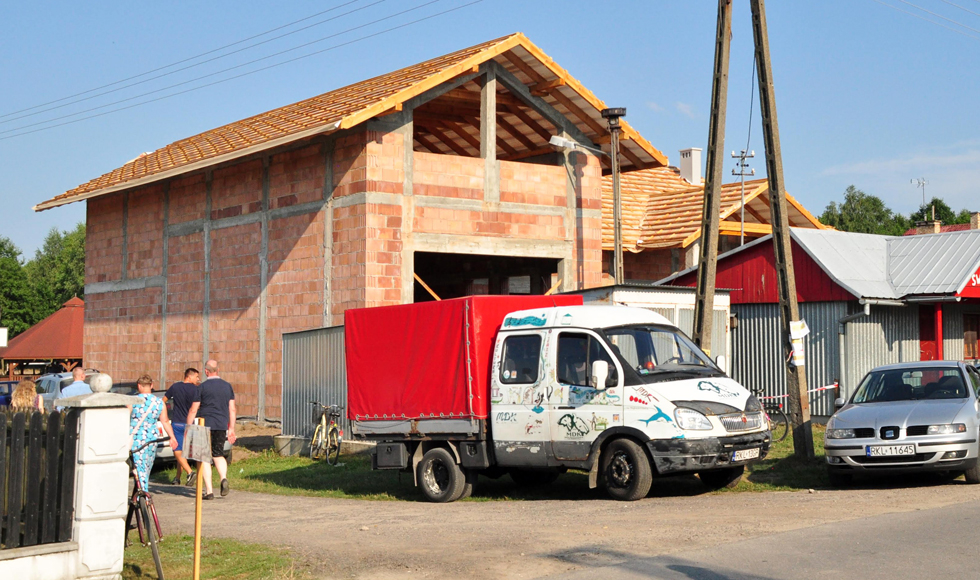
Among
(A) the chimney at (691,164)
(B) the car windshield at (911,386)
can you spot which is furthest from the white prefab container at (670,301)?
(A) the chimney at (691,164)

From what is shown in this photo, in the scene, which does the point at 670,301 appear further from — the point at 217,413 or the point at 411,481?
the point at 217,413

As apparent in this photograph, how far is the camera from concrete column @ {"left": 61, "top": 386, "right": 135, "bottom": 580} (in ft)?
27.9

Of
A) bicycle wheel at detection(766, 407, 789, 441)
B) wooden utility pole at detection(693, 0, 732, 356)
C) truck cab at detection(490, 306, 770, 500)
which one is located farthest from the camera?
bicycle wheel at detection(766, 407, 789, 441)

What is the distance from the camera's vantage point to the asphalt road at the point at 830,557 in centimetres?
821

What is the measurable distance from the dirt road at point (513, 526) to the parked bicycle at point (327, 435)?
4.35 metres

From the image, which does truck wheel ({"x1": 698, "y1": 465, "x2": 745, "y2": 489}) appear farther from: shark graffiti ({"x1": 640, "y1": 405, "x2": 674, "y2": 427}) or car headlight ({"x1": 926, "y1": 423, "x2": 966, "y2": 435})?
car headlight ({"x1": 926, "y1": 423, "x2": 966, "y2": 435})

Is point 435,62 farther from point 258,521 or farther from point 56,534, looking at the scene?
point 56,534

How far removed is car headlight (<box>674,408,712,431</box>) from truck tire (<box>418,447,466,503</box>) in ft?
10.3

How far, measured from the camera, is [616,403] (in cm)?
1274

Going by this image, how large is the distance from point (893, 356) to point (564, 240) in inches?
305

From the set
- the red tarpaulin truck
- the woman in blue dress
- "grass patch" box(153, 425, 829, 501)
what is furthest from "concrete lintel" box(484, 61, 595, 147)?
the woman in blue dress

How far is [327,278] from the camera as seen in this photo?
21469mm

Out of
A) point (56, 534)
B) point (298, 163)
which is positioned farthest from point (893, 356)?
point (56, 534)

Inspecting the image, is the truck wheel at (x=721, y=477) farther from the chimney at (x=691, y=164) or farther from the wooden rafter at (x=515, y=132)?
the chimney at (x=691, y=164)
